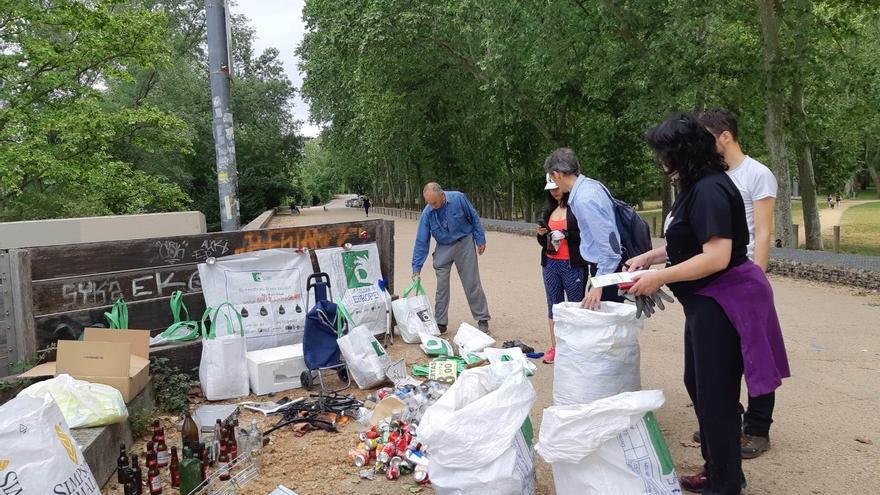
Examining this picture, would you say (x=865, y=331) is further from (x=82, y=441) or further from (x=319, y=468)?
(x=82, y=441)

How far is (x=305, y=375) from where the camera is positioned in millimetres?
5395

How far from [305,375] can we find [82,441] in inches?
82.2

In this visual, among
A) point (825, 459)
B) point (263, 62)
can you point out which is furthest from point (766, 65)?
point (263, 62)

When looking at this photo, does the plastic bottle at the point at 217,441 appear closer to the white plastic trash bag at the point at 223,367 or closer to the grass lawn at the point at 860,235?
the white plastic trash bag at the point at 223,367

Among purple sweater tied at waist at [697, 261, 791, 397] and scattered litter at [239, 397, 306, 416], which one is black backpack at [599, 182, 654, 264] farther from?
scattered litter at [239, 397, 306, 416]

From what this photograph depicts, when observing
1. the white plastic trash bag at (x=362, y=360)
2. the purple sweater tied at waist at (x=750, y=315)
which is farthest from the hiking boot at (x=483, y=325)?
the purple sweater tied at waist at (x=750, y=315)

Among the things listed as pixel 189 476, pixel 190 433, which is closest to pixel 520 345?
pixel 190 433

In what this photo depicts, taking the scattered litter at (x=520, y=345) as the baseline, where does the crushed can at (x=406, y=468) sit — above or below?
below

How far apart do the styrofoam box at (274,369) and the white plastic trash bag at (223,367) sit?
0.08 metres

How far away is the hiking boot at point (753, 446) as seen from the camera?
3652 millimetres

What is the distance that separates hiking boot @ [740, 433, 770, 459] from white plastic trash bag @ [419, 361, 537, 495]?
1493 millimetres

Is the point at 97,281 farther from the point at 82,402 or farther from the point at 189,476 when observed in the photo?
the point at 189,476

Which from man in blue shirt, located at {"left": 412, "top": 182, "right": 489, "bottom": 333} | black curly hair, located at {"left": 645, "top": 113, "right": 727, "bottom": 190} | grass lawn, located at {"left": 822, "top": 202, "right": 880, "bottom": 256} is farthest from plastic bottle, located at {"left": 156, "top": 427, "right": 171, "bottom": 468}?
grass lawn, located at {"left": 822, "top": 202, "right": 880, "bottom": 256}

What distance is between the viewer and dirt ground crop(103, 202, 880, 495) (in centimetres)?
351
